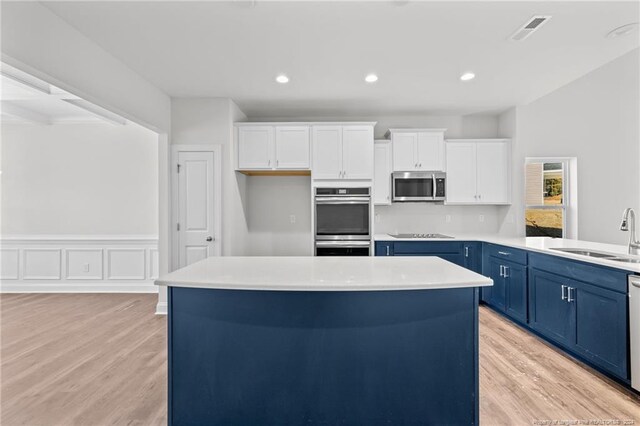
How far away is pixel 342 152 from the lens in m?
4.47

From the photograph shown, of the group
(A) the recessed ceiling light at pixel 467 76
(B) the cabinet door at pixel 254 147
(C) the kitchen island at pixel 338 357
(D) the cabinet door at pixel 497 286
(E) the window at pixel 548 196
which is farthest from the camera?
(E) the window at pixel 548 196

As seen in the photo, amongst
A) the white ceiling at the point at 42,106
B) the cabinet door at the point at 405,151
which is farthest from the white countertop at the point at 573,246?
the white ceiling at the point at 42,106

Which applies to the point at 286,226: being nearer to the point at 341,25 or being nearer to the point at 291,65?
the point at 291,65

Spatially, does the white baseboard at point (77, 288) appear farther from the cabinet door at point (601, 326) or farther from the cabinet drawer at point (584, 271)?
the cabinet door at point (601, 326)

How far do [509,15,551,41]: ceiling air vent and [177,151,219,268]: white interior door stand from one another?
344cm

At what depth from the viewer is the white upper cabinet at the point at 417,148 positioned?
470cm

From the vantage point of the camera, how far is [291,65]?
3.29 meters

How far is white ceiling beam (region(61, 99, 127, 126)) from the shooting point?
3648 mm

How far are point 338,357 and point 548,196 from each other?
4.63 m

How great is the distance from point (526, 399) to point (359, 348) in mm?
1340

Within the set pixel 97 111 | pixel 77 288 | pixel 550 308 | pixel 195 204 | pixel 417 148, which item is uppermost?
pixel 97 111

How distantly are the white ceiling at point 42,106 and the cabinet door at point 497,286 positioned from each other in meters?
4.92

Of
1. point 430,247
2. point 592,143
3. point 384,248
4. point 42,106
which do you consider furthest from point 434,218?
point 42,106

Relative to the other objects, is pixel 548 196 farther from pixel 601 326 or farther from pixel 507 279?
pixel 601 326
